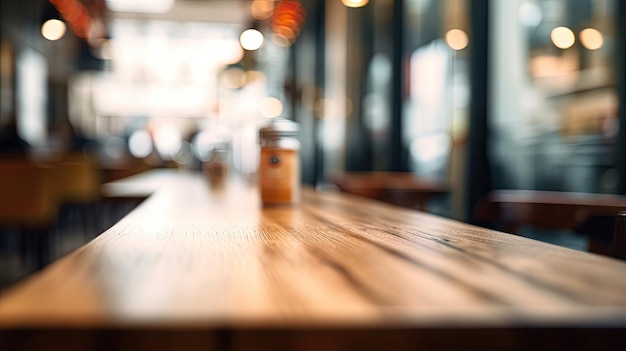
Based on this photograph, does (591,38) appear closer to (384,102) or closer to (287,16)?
(287,16)

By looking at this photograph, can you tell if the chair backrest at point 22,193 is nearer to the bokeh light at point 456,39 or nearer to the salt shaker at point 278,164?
the salt shaker at point 278,164

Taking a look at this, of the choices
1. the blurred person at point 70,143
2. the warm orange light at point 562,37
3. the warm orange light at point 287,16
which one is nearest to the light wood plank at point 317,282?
the warm orange light at point 562,37

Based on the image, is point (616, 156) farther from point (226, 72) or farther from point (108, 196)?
point (226, 72)

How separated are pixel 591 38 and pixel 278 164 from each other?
222 centimetres

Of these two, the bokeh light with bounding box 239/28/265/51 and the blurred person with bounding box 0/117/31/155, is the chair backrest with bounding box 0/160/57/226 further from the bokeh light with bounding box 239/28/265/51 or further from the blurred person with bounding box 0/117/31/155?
→ the blurred person with bounding box 0/117/31/155

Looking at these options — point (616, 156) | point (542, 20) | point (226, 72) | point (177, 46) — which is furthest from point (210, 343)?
point (177, 46)

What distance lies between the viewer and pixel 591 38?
3465mm

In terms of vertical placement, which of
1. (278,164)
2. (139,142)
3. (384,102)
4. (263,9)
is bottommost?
(278,164)

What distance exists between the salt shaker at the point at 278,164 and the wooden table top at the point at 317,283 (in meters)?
0.74

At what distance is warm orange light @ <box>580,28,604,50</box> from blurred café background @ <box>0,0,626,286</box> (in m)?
0.02

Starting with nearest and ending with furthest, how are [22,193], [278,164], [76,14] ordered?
[278,164] → [22,193] → [76,14]

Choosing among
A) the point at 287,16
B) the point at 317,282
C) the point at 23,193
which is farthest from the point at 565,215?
the point at 287,16

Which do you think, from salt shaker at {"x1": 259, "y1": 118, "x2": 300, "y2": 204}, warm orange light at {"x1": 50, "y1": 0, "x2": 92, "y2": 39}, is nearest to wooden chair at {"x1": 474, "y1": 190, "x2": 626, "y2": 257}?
salt shaker at {"x1": 259, "y1": 118, "x2": 300, "y2": 204}

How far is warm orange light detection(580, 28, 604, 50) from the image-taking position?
3.33 m
